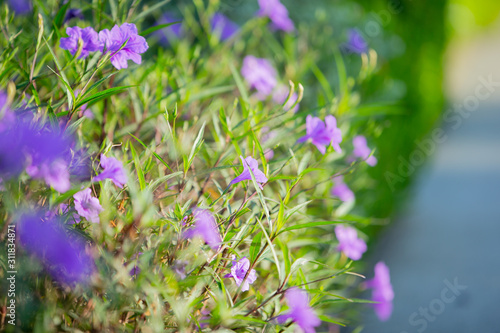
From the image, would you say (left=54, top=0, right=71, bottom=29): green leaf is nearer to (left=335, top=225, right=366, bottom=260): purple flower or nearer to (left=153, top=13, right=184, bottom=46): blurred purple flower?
(left=153, top=13, right=184, bottom=46): blurred purple flower

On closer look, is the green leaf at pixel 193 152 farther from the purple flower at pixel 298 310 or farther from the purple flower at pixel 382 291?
the purple flower at pixel 382 291

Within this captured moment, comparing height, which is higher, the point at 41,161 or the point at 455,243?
the point at 41,161

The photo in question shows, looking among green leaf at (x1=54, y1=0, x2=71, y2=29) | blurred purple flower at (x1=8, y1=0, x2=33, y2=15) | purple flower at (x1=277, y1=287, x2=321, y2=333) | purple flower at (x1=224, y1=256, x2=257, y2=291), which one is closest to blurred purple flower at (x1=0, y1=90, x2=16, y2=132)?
green leaf at (x1=54, y1=0, x2=71, y2=29)

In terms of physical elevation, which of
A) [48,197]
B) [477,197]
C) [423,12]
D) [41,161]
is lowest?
[477,197]

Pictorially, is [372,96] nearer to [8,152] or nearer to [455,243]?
[455,243]

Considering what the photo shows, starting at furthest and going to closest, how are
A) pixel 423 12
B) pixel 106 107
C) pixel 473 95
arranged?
pixel 473 95 → pixel 423 12 → pixel 106 107

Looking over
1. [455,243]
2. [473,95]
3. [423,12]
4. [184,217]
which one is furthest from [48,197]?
[473,95]

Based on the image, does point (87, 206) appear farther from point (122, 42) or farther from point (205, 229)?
point (122, 42)

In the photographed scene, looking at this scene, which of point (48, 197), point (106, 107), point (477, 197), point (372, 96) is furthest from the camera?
point (477, 197)
